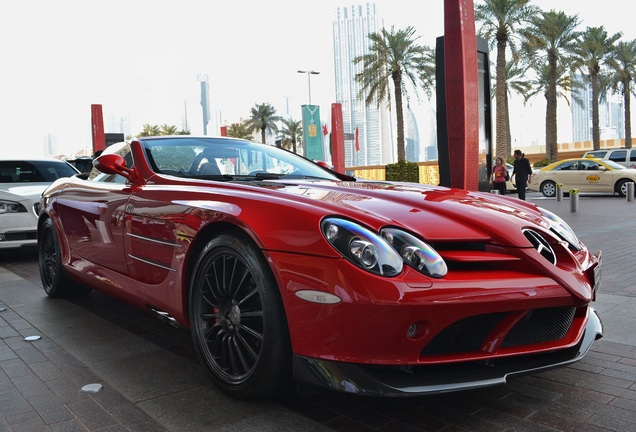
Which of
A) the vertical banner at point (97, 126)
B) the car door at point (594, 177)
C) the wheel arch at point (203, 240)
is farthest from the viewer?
the vertical banner at point (97, 126)

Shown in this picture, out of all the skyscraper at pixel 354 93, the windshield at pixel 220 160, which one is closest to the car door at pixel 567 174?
the windshield at pixel 220 160

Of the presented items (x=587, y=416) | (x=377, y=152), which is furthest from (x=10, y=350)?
(x=377, y=152)

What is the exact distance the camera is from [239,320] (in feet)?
9.11

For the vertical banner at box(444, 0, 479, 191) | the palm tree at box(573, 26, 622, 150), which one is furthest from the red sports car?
the palm tree at box(573, 26, 622, 150)

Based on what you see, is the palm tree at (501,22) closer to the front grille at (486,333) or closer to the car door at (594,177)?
the car door at (594,177)

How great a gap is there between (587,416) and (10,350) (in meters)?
3.40

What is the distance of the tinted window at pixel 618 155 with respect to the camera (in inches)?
891

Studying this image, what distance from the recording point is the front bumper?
2.27 metres

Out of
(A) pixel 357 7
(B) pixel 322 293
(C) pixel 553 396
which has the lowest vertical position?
(C) pixel 553 396

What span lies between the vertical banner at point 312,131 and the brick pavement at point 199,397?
3051 cm

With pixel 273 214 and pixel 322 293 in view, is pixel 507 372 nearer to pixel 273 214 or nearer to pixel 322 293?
pixel 322 293

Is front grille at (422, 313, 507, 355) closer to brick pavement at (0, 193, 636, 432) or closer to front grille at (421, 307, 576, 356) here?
front grille at (421, 307, 576, 356)

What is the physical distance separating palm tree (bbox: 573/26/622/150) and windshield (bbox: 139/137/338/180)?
108 feet

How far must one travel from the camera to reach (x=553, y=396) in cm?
286
